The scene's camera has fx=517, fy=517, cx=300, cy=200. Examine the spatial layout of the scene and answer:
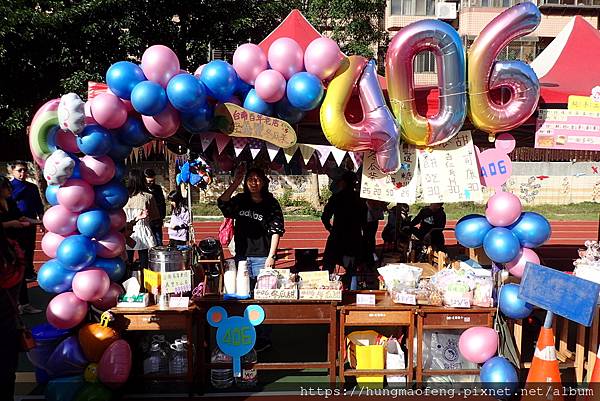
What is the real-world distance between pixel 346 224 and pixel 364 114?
2060 mm

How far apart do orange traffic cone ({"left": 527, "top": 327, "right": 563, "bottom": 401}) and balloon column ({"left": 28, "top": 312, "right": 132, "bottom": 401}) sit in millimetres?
3292

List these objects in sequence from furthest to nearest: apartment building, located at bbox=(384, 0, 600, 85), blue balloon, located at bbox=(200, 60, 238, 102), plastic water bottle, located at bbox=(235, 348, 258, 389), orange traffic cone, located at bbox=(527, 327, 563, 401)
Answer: apartment building, located at bbox=(384, 0, 600, 85) < plastic water bottle, located at bbox=(235, 348, 258, 389) < blue balloon, located at bbox=(200, 60, 238, 102) < orange traffic cone, located at bbox=(527, 327, 563, 401)

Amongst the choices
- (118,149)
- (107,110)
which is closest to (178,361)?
(118,149)

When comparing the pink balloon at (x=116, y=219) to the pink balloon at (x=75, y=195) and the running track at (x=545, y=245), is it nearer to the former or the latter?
the pink balloon at (x=75, y=195)

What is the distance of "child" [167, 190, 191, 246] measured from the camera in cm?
775

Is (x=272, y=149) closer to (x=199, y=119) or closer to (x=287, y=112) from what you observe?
(x=287, y=112)

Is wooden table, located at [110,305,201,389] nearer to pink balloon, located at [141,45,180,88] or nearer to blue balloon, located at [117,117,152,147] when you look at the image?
blue balloon, located at [117,117,152,147]

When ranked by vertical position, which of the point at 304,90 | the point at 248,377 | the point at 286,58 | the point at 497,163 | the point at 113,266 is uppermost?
the point at 286,58

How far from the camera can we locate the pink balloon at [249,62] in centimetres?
424

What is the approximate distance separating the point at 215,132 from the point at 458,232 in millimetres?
2358

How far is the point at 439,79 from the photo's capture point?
174 inches

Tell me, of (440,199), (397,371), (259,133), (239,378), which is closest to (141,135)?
(259,133)

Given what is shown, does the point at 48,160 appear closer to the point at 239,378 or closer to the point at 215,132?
the point at 215,132

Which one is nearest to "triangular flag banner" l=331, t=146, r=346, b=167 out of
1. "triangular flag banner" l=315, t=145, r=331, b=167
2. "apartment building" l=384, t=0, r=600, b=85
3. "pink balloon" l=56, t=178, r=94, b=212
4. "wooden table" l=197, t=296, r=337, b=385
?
"triangular flag banner" l=315, t=145, r=331, b=167
